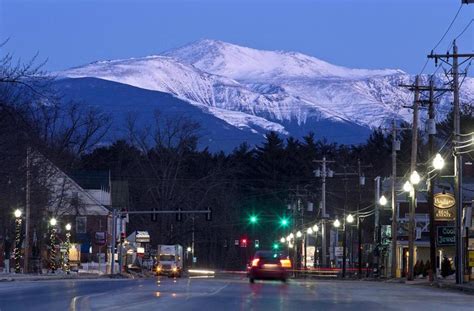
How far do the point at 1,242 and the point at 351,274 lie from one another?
35573 mm

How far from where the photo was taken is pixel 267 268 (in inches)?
2234

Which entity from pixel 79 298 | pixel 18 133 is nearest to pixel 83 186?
pixel 18 133

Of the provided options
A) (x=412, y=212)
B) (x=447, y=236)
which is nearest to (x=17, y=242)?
(x=412, y=212)

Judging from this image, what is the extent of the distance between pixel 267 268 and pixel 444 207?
1167cm

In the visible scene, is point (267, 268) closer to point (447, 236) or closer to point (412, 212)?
point (447, 236)

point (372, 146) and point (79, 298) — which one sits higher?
point (372, 146)

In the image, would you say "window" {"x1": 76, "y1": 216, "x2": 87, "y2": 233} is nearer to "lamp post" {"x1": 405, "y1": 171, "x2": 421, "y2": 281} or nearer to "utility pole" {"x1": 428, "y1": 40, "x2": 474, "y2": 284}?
"lamp post" {"x1": 405, "y1": 171, "x2": 421, "y2": 281}

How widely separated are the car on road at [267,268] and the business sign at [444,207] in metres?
10.1

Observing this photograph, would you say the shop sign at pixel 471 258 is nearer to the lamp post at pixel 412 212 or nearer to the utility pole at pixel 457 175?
the utility pole at pixel 457 175

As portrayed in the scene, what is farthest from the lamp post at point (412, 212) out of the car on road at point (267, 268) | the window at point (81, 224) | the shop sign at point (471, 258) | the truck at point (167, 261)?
the window at point (81, 224)

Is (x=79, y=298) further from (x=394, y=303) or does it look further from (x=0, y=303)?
(x=394, y=303)

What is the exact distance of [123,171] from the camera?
13262 cm

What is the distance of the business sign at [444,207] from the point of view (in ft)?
198

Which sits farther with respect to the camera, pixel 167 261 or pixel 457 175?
pixel 167 261
